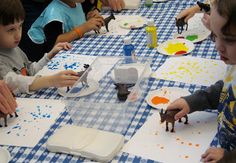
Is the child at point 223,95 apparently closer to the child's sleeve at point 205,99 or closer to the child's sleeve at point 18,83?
the child's sleeve at point 205,99

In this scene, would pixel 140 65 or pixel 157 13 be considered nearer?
pixel 140 65

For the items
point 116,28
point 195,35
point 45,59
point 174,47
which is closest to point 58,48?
point 45,59

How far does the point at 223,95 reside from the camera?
120 centimetres

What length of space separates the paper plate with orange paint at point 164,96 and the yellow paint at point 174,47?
342mm

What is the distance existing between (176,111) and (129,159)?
0.23 meters

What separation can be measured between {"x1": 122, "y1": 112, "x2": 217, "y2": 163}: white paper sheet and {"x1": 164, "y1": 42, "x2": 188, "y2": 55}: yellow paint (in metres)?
0.52

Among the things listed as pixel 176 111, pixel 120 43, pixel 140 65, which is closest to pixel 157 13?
pixel 120 43

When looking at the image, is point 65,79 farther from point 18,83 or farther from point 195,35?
point 195,35

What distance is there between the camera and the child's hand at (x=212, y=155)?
1050 mm

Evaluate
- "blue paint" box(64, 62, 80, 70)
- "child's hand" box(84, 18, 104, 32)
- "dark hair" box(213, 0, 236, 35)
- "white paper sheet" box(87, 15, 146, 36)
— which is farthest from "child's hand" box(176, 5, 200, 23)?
"dark hair" box(213, 0, 236, 35)

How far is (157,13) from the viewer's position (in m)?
2.24

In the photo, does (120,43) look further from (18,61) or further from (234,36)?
(234,36)

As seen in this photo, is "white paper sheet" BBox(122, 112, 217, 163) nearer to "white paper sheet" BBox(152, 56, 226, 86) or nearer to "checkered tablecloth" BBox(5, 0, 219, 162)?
"checkered tablecloth" BBox(5, 0, 219, 162)

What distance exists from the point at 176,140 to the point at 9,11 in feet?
3.11
